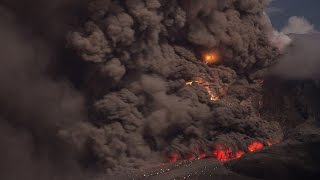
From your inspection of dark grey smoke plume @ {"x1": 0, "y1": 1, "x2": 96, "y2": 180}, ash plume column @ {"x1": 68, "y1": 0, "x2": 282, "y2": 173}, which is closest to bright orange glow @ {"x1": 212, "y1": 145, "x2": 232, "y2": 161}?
ash plume column @ {"x1": 68, "y1": 0, "x2": 282, "y2": 173}

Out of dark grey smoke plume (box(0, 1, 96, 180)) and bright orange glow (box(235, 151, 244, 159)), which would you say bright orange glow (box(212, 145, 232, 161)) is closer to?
bright orange glow (box(235, 151, 244, 159))

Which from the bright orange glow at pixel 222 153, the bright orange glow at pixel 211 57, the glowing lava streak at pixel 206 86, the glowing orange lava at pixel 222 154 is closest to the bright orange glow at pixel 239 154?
the glowing orange lava at pixel 222 154

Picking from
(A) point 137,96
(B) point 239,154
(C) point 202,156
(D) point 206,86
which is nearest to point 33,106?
(A) point 137,96

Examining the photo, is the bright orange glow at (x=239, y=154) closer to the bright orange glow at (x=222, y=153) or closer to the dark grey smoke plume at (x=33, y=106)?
the bright orange glow at (x=222, y=153)

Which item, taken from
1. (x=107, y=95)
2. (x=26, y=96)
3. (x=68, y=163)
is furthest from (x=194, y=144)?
(x=26, y=96)

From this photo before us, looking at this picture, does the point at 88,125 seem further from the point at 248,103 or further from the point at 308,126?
the point at 308,126
